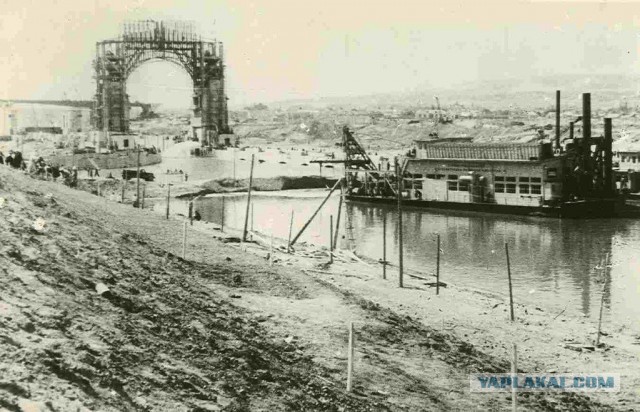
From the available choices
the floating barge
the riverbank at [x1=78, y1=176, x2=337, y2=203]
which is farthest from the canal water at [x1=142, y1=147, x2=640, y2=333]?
the riverbank at [x1=78, y1=176, x2=337, y2=203]

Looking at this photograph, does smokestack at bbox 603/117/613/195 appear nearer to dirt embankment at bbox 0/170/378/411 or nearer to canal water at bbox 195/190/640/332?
canal water at bbox 195/190/640/332

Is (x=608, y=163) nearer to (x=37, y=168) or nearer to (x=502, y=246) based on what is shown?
(x=502, y=246)

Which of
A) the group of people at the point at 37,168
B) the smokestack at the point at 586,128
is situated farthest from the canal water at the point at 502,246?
the group of people at the point at 37,168

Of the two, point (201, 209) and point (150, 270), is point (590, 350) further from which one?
point (201, 209)

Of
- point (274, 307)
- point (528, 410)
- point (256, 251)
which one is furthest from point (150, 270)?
point (256, 251)

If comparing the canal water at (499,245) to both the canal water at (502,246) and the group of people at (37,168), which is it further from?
the group of people at (37,168)

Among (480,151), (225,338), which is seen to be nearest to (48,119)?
(480,151)
